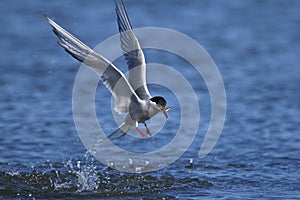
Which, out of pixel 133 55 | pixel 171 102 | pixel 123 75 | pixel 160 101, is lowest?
pixel 160 101

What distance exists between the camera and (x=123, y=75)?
22.0 feet

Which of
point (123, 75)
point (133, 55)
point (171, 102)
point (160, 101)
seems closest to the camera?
point (123, 75)

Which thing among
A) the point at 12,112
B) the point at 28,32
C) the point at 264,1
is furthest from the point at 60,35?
the point at 264,1

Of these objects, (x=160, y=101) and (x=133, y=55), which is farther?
(x=133, y=55)

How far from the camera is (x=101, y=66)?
22.2 feet

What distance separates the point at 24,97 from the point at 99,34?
389 cm

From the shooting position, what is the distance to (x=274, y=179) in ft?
25.6

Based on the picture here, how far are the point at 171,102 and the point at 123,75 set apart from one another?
4066 millimetres

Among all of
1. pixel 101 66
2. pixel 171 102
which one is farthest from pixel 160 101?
pixel 171 102

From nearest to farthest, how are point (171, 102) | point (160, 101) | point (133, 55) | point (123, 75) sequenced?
1. point (123, 75)
2. point (160, 101)
3. point (133, 55)
4. point (171, 102)

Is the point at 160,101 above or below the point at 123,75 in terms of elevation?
below

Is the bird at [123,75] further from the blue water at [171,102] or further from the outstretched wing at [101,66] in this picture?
the blue water at [171,102]

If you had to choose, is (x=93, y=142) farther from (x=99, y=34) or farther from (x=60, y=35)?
(x=99, y=34)

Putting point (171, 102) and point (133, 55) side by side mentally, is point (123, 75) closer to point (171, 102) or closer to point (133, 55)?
point (133, 55)
